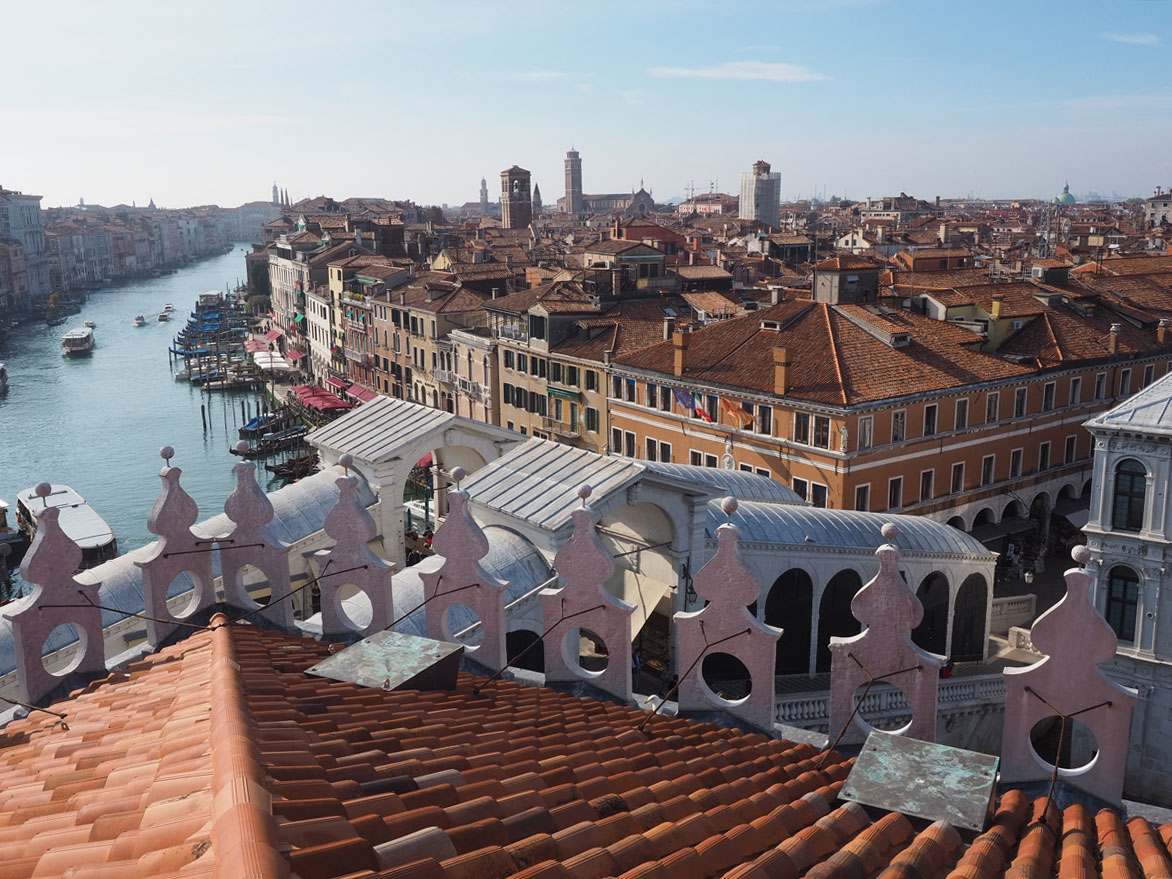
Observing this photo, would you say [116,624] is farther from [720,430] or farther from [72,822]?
[720,430]

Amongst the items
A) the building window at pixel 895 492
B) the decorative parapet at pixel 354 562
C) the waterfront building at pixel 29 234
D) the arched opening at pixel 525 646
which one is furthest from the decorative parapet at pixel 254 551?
the waterfront building at pixel 29 234

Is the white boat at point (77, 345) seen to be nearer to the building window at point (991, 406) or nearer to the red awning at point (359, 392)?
the red awning at point (359, 392)

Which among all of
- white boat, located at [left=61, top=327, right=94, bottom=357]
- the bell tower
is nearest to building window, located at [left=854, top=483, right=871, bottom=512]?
white boat, located at [left=61, top=327, right=94, bottom=357]

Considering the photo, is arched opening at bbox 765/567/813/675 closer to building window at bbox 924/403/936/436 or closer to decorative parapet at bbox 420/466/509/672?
decorative parapet at bbox 420/466/509/672

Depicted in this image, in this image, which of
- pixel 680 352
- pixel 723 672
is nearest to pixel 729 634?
pixel 723 672

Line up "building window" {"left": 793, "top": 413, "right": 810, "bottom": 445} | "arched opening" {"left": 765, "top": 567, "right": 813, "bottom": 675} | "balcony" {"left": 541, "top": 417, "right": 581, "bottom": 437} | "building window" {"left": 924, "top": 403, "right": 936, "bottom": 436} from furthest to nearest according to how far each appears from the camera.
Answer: "balcony" {"left": 541, "top": 417, "right": 581, "bottom": 437}, "building window" {"left": 924, "top": 403, "right": 936, "bottom": 436}, "building window" {"left": 793, "top": 413, "right": 810, "bottom": 445}, "arched opening" {"left": 765, "top": 567, "right": 813, "bottom": 675}

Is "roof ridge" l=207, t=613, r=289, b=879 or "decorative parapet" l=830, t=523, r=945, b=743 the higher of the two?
"roof ridge" l=207, t=613, r=289, b=879

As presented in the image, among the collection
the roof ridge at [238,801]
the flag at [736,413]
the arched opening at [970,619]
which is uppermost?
the roof ridge at [238,801]

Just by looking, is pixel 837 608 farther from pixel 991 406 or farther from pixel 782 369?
pixel 991 406
